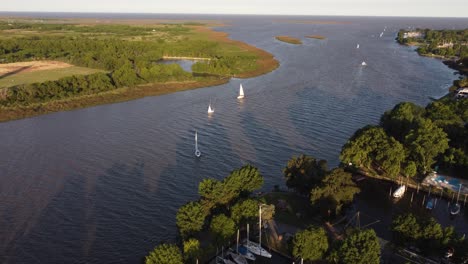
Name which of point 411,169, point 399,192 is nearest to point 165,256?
point 399,192

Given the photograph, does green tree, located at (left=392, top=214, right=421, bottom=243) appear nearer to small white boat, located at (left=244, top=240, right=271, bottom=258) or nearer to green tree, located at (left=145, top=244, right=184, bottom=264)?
small white boat, located at (left=244, top=240, right=271, bottom=258)

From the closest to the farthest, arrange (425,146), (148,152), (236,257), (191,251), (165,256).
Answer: (165,256)
(191,251)
(236,257)
(425,146)
(148,152)

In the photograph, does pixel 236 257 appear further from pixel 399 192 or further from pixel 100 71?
pixel 100 71

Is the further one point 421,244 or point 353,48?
point 353,48

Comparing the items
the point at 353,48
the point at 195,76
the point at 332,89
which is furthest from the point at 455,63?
the point at 195,76

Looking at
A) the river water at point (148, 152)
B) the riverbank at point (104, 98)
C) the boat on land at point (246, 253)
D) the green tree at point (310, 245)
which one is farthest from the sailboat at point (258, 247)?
the riverbank at point (104, 98)

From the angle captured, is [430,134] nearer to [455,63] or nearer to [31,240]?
[31,240]

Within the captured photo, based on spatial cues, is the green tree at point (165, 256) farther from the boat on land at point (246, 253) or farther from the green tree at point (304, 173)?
the green tree at point (304, 173)

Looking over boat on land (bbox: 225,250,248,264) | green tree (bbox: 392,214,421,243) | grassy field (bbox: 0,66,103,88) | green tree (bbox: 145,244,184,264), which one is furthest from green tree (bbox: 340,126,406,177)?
grassy field (bbox: 0,66,103,88)
